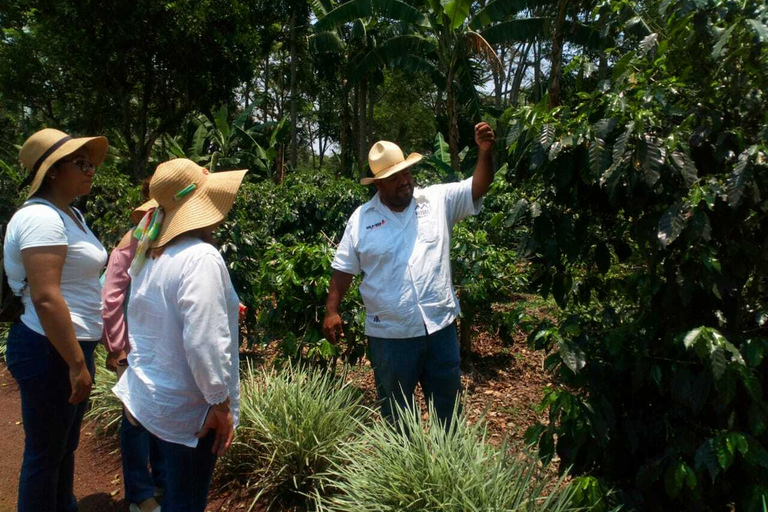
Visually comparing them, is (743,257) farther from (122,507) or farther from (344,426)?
(122,507)

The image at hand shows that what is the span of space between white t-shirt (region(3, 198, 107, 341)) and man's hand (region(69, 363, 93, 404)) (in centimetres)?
25

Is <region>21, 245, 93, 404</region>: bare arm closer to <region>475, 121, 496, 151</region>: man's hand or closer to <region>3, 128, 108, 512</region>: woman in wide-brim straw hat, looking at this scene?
<region>3, 128, 108, 512</region>: woman in wide-brim straw hat

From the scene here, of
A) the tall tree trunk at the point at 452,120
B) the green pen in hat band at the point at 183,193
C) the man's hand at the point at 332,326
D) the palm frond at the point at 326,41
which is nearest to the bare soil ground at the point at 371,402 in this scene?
the man's hand at the point at 332,326

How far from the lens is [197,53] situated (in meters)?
14.1

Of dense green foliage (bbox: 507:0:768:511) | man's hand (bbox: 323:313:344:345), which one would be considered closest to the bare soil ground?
dense green foliage (bbox: 507:0:768:511)

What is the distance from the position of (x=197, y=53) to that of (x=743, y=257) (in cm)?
1415

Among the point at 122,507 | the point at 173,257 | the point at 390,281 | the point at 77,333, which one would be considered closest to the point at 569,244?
the point at 390,281

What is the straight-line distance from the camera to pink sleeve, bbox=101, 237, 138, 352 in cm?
287

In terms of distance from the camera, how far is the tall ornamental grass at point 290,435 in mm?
3195

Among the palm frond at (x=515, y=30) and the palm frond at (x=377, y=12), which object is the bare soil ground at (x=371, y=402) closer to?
the palm frond at (x=377, y=12)

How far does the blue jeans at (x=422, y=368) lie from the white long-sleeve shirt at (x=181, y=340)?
1.04 metres

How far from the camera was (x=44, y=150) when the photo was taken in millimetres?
2617

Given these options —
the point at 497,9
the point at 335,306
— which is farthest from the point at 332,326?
the point at 497,9

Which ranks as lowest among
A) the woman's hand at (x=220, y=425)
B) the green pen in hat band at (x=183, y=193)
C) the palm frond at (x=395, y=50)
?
the woman's hand at (x=220, y=425)
